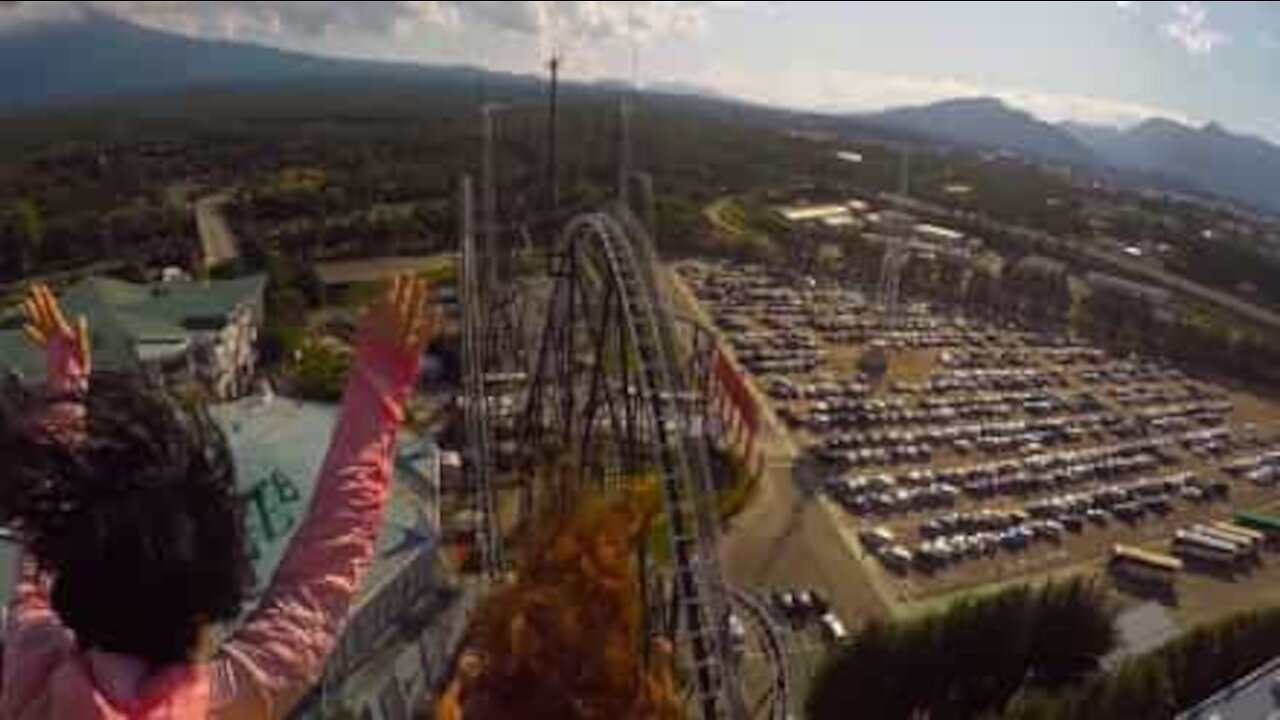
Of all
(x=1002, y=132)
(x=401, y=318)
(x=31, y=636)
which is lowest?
(x=1002, y=132)

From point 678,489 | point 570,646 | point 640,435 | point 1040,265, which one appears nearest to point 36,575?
point 570,646

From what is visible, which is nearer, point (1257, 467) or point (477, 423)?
point (477, 423)

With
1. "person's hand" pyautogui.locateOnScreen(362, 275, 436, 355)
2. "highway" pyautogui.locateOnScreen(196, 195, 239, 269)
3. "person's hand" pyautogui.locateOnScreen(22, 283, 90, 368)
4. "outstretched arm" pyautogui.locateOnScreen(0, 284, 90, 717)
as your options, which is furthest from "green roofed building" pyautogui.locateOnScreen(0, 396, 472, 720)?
"highway" pyautogui.locateOnScreen(196, 195, 239, 269)

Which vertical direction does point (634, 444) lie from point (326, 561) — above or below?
below

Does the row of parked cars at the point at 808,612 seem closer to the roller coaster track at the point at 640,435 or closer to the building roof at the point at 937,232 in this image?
the roller coaster track at the point at 640,435

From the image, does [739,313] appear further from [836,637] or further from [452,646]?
[452,646]

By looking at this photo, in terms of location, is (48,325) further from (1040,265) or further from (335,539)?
(1040,265)

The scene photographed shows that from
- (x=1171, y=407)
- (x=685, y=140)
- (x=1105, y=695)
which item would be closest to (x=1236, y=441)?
(x=1171, y=407)
